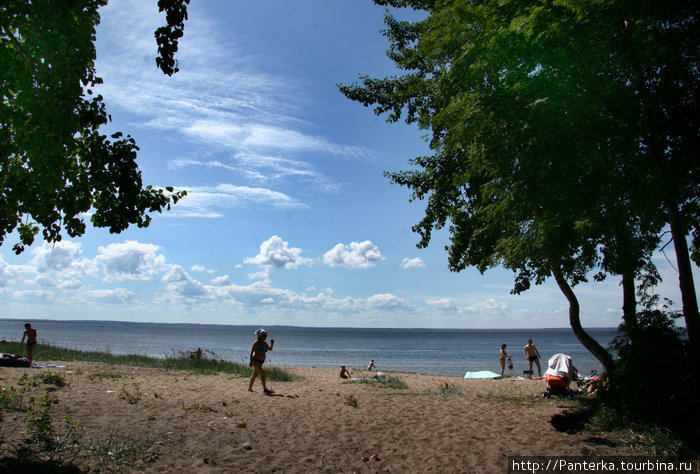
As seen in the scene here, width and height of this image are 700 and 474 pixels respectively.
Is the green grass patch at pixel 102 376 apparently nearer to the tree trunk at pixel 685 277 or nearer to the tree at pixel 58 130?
the tree at pixel 58 130

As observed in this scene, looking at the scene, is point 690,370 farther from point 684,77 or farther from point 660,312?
point 684,77

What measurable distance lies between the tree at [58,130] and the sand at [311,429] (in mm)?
3279

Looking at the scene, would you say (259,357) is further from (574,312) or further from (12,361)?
(12,361)

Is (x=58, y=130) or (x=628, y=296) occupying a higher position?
(x=58, y=130)

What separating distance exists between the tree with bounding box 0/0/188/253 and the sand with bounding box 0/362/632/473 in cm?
328

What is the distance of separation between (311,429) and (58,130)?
608 centimetres

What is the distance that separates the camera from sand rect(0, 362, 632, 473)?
20.4 ft

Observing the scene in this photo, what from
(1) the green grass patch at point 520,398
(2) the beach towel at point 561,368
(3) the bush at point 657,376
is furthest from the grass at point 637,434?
(2) the beach towel at point 561,368

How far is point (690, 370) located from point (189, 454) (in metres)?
7.75

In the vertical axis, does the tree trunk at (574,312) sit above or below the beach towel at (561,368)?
above

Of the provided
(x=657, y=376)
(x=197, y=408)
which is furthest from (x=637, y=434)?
(x=197, y=408)

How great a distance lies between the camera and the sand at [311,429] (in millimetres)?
6219

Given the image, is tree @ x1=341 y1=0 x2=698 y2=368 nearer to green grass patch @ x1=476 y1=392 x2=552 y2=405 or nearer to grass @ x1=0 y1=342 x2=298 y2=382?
green grass patch @ x1=476 y1=392 x2=552 y2=405

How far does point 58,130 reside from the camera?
581cm
